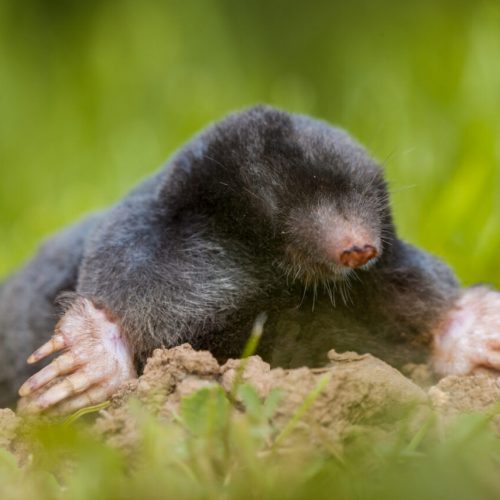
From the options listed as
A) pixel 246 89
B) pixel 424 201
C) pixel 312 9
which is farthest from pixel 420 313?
pixel 312 9

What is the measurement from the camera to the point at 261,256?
2.03 metres

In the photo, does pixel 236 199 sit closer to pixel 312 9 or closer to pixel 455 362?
pixel 455 362

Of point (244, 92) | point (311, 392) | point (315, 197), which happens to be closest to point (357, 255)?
point (315, 197)

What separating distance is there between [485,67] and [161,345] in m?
2.71

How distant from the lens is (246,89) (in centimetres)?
529

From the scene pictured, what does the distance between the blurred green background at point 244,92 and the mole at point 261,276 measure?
0.87 m

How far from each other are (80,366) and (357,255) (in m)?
0.62

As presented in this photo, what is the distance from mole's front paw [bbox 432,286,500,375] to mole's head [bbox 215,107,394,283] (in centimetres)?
26

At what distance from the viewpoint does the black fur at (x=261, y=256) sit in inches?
77.2

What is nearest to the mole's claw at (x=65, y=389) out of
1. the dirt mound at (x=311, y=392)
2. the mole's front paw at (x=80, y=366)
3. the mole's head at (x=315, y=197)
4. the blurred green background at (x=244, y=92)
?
the mole's front paw at (x=80, y=366)

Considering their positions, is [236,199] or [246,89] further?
[246,89]

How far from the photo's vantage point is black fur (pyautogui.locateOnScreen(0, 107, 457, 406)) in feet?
6.44

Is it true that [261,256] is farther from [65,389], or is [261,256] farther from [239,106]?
[239,106]

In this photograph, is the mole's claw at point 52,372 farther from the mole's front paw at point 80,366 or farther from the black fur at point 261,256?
the black fur at point 261,256
